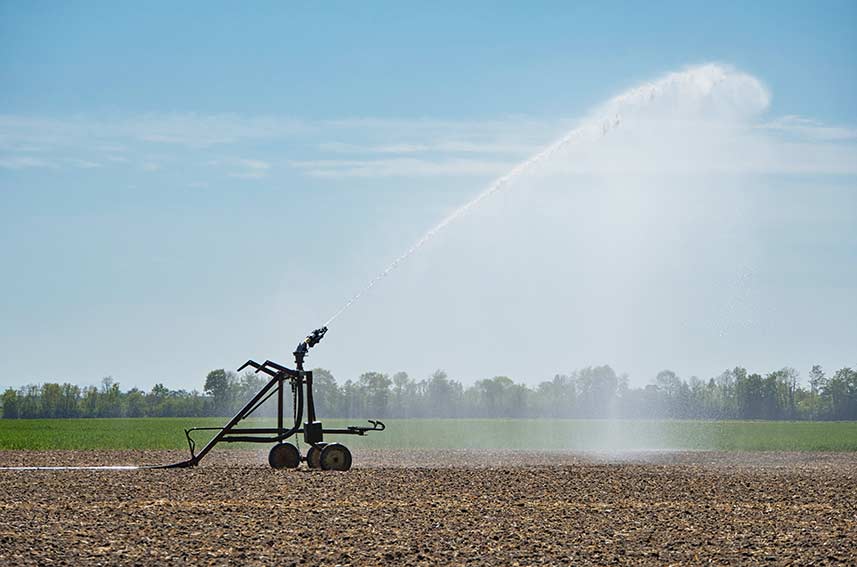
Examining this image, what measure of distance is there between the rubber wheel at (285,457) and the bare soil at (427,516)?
333mm

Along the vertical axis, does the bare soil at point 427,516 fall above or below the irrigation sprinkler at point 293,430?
below

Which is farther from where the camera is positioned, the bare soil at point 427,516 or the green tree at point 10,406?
the green tree at point 10,406

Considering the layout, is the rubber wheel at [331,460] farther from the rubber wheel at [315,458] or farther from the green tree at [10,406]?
the green tree at [10,406]

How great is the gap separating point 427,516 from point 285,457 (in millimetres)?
8240

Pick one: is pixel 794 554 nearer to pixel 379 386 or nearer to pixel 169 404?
pixel 379 386

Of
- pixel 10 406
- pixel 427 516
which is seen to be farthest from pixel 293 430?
pixel 10 406

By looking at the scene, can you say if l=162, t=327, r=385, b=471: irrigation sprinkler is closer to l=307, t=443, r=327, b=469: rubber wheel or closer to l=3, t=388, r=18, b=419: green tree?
l=307, t=443, r=327, b=469: rubber wheel

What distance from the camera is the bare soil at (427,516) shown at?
13609mm

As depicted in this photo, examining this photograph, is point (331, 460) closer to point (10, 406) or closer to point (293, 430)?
point (293, 430)

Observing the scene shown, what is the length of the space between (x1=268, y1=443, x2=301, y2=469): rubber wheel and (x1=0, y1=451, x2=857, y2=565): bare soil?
1.09 feet

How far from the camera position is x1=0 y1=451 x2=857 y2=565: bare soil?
13.6 meters

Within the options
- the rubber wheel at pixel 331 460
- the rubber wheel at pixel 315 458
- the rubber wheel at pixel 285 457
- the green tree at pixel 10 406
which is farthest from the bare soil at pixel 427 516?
the green tree at pixel 10 406

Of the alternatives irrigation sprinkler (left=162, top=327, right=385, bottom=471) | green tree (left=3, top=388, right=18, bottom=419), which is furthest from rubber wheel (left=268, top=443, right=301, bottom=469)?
green tree (left=3, top=388, right=18, bottom=419)

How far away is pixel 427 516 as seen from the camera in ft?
55.1
